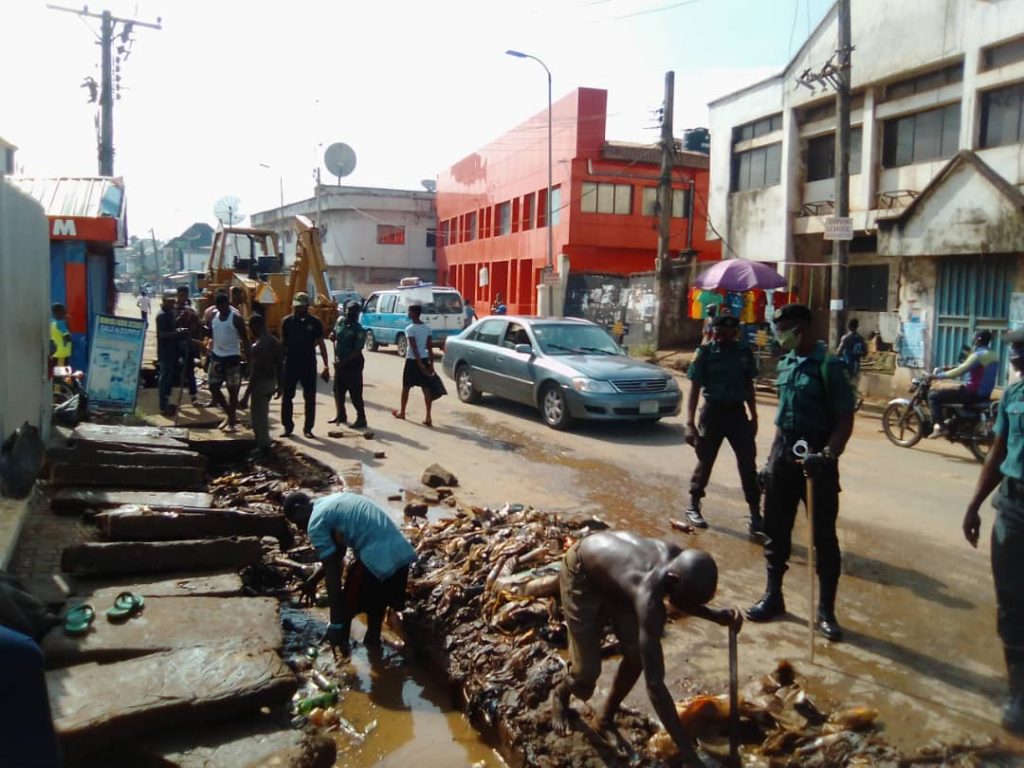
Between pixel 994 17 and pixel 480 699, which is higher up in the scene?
pixel 994 17

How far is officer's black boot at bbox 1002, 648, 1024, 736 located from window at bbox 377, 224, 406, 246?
47.4 meters

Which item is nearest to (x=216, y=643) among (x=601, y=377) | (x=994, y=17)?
(x=601, y=377)

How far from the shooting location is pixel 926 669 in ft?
14.3

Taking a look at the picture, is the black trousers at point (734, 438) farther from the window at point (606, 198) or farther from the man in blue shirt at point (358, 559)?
the window at point (606, 198)

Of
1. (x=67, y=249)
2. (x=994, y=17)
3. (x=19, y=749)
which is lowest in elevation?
(x=19, y=749)

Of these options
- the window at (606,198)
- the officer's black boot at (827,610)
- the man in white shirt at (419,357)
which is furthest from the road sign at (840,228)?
the window at (606,198)

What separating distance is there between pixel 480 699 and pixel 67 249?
11377 millimetres

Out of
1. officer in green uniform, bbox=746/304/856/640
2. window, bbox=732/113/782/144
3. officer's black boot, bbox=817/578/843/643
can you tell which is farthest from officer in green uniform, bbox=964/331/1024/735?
window, bbox=732/113/782/144

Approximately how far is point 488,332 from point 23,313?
296 inches

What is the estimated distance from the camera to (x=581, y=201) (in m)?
31.7

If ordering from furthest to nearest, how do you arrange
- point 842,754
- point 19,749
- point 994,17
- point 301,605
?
1. point 994,17
2. point 301,605
3. point 842,754
4. point 19,749

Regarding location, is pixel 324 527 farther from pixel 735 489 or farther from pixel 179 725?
pixel 735 489

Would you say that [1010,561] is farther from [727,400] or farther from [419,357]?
[419,357]

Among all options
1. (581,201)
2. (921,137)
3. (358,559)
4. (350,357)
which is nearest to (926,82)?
(921,137)
